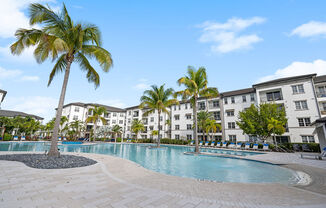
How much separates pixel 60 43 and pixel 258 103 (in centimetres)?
3114

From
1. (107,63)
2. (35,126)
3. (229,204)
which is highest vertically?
(107,63)

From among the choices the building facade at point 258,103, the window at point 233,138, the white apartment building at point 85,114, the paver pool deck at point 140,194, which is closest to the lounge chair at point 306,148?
the building facade at point 258,103

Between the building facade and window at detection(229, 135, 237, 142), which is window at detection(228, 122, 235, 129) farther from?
window at detection(229, 135, 237, 142)

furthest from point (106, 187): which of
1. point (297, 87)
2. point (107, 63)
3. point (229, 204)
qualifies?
point (297, 87)

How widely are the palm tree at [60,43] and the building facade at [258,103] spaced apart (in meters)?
15.3

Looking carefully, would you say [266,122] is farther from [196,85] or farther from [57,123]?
[57,123]

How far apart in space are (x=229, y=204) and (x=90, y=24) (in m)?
12.2

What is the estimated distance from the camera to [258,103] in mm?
27812

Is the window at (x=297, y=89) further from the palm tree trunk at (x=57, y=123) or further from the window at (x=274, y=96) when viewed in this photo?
the palm tree trunk at (x=57, y=123)

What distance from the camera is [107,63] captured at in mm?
10430

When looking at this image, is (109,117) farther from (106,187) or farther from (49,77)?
(106,187)

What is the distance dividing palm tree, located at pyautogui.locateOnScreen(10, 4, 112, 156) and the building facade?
602 inches

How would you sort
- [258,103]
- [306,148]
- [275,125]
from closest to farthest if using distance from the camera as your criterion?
[275,125] < [306,148] < [258,103]

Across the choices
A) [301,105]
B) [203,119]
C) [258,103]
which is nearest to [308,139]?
[301,105]
